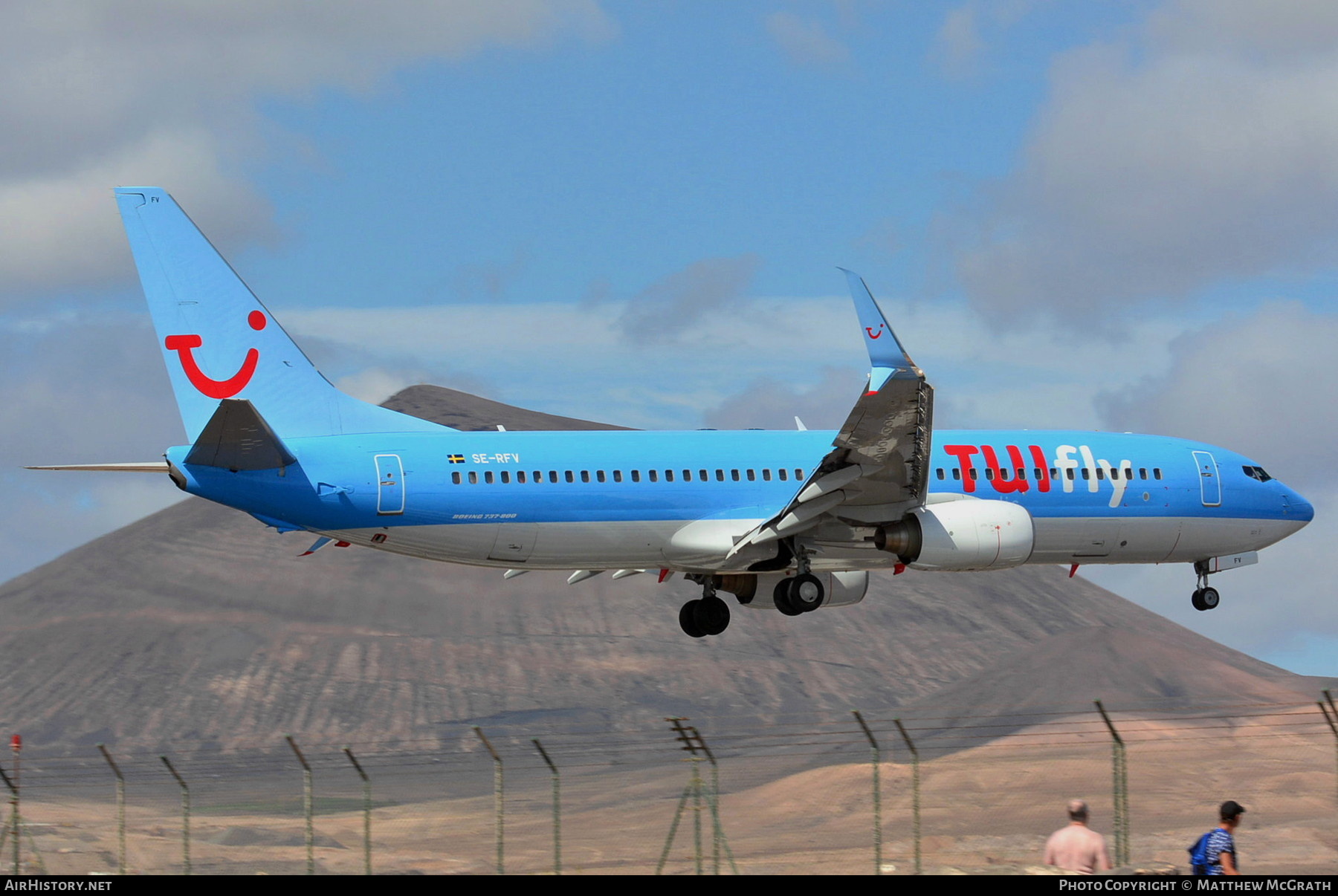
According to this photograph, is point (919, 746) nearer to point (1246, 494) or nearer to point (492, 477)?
point (1246, 494)

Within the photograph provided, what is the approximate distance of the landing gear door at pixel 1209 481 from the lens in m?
41.0

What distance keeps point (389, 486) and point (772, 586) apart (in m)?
11.6

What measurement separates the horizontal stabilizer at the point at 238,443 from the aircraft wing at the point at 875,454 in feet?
32.7

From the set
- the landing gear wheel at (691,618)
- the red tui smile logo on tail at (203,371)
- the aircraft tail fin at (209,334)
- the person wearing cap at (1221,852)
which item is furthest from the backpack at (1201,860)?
the landing gear wheel at (691,618)

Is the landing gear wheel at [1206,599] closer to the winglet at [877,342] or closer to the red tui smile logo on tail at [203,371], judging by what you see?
the winglet at [877,342]

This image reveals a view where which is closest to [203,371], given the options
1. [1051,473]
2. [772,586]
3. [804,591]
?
[804,591]

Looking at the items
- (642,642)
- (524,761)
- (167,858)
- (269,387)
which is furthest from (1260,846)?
(642,642)

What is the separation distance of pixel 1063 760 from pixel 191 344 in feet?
157

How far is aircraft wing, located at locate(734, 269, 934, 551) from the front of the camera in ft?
106

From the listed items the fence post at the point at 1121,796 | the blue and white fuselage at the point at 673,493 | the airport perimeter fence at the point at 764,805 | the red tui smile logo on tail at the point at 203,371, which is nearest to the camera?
the fence post at the point at 1121,796

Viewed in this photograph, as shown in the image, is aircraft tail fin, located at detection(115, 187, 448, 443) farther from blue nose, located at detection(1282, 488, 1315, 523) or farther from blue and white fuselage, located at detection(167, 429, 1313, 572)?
blue nose, located at detection(1282, 488, 1315, 523)

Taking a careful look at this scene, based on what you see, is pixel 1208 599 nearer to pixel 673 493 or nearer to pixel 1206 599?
pixel 1206 599

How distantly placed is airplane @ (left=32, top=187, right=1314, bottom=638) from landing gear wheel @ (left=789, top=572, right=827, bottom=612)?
0.04 m

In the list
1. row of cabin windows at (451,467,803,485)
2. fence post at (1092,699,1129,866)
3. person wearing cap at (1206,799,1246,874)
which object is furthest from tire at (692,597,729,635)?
person wearing cap at (1206,799,1246,874)
